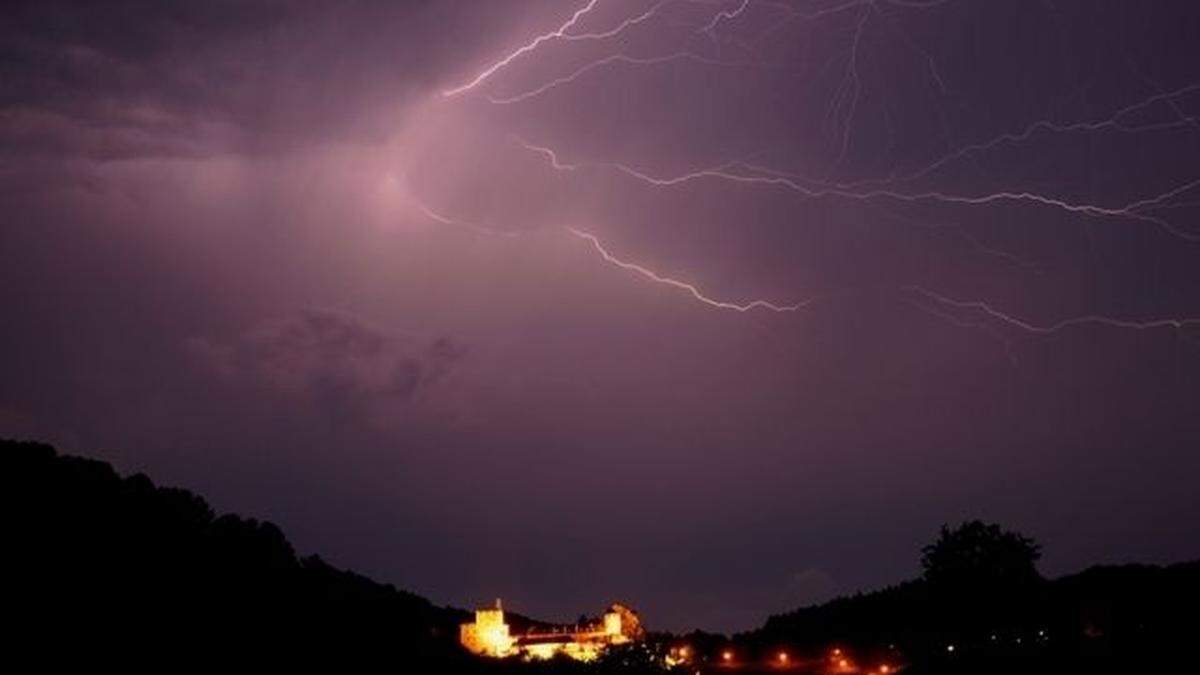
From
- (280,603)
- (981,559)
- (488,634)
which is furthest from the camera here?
(488,634)

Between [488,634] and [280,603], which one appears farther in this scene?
[488,634]

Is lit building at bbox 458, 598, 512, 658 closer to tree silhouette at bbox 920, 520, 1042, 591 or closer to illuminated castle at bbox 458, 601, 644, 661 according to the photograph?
Result: illuminated castle at bbox 458, 601, 644, 661

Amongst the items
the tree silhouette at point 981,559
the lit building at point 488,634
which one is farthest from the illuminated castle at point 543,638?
the tree silhouette at point 981,559

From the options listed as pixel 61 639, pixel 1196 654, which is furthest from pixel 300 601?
pixel 1196 654

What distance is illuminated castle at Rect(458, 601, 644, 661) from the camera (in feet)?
163

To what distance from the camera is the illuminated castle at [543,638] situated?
163ft

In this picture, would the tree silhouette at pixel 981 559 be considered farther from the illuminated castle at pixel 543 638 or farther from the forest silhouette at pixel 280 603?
the illuminated castle at pixel 543 638

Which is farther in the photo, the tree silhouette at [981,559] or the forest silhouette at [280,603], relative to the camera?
the tree silhouette at [981,559]

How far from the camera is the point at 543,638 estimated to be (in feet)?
171

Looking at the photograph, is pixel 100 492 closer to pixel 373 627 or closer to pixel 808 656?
pixel 373 627

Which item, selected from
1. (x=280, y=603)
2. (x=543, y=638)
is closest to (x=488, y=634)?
(x=543, y=638)

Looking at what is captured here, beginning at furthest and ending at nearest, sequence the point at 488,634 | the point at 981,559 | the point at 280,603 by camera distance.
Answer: the point at 488,634
the point at 981,559
the point at 280,603

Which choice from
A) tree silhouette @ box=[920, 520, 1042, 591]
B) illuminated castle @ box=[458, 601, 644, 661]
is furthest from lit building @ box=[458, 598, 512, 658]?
tree silhouette @ box=[920, 520, 1042, 591]

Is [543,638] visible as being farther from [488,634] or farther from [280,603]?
[280,603]
